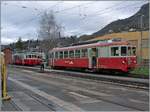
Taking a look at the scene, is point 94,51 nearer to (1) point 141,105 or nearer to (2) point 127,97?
(2) point 127,97

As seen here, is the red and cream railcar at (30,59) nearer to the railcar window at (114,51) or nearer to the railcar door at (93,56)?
the railcar door at (93,56)

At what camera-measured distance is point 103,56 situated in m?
36.1

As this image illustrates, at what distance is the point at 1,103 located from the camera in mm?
14555

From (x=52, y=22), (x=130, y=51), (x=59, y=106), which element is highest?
(x=52, y=22)

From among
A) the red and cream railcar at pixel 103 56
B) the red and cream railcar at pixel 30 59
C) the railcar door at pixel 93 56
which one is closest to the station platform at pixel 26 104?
the red and cream railcar at pixel 103 56

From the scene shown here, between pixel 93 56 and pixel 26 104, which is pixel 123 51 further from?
pixel 26 104

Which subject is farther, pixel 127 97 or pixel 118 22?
pixel 118 22

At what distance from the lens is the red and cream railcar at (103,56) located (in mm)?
34125

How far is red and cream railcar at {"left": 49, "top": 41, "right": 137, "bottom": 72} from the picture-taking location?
34.1 m

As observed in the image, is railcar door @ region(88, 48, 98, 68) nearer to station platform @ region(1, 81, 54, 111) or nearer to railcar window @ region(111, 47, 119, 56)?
railcar window @ region(111, 47, 119, 56)

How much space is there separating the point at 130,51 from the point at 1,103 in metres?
21.5

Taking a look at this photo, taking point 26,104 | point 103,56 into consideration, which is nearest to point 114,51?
point 103,56

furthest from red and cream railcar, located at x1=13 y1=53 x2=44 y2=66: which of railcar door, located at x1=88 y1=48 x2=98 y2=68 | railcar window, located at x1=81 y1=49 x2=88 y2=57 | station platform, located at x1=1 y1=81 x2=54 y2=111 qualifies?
station platform, located at x1=1 y1=81 x2=54 y2=111

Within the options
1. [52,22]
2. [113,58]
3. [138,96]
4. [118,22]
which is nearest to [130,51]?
[113,58]
